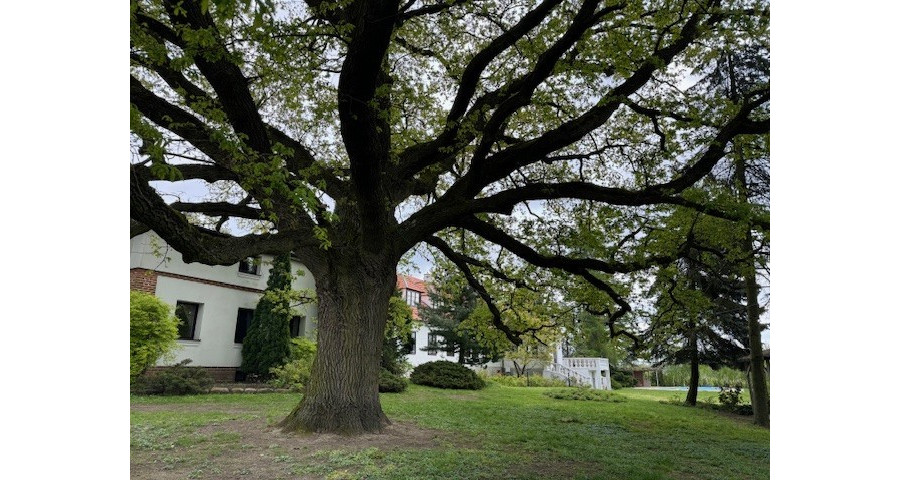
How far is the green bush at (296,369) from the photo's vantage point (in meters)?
10.4

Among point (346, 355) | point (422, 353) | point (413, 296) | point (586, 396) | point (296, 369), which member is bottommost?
point (422, 353)

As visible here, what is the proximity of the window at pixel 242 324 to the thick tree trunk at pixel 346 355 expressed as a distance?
7.81 metres

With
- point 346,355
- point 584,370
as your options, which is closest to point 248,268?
point 346,355

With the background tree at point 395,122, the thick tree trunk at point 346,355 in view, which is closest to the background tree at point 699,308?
the background tree at point 395,122

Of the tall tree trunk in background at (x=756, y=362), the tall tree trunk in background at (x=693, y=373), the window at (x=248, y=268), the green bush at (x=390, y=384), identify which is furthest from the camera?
the window at (x=248, y=268)

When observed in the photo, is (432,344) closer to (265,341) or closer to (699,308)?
(265,341)

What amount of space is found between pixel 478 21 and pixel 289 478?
4.97 m

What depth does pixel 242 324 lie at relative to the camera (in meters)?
12.6

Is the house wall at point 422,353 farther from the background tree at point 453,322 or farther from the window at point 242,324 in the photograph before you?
the window at point 242,324

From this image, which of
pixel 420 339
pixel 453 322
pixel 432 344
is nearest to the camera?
pixel 453 322

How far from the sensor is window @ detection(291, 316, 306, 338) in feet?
48.0

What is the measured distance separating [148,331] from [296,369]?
2.83m

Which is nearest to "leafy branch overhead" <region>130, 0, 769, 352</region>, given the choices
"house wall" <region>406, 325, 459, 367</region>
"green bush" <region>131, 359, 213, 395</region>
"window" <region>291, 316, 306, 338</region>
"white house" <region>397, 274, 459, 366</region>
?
"green bush" <region>131, 359, 213, 395</region>
